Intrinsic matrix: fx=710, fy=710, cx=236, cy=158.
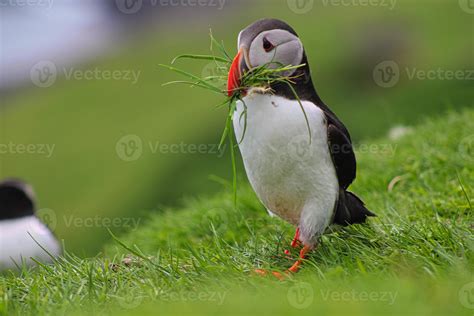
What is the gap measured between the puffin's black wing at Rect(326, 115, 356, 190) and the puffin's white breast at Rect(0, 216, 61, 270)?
370 centimetres

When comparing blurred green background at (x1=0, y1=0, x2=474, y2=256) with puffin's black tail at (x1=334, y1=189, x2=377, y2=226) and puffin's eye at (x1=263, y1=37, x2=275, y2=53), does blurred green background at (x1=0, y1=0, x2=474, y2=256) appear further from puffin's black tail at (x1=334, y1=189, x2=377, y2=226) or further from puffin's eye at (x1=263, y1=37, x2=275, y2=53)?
puffin's eye at (x1=263, y1=37, x2=275, y2=53)

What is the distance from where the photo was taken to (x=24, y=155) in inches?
786

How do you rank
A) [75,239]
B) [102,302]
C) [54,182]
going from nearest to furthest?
[102,302]
[75,239]
[54,182]

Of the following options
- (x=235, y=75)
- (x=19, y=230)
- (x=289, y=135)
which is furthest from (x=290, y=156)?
(x=19, y=230)

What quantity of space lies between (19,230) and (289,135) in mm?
4323

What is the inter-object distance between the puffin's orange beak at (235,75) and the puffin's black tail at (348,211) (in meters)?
0.88

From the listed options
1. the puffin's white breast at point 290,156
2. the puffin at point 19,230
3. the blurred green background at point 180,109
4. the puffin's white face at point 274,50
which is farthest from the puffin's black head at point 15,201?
the puffin's white face at point 274,50

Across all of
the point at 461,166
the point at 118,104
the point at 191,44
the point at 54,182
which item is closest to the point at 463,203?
the point at 461,166

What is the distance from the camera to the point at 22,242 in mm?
6988

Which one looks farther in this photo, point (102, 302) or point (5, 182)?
point (5, 182)

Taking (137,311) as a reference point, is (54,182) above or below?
below

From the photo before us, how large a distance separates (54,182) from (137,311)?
14.8 meters

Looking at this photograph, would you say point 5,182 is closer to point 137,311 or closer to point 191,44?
point 137,311

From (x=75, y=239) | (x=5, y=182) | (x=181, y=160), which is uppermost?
(x=5, y=182)
